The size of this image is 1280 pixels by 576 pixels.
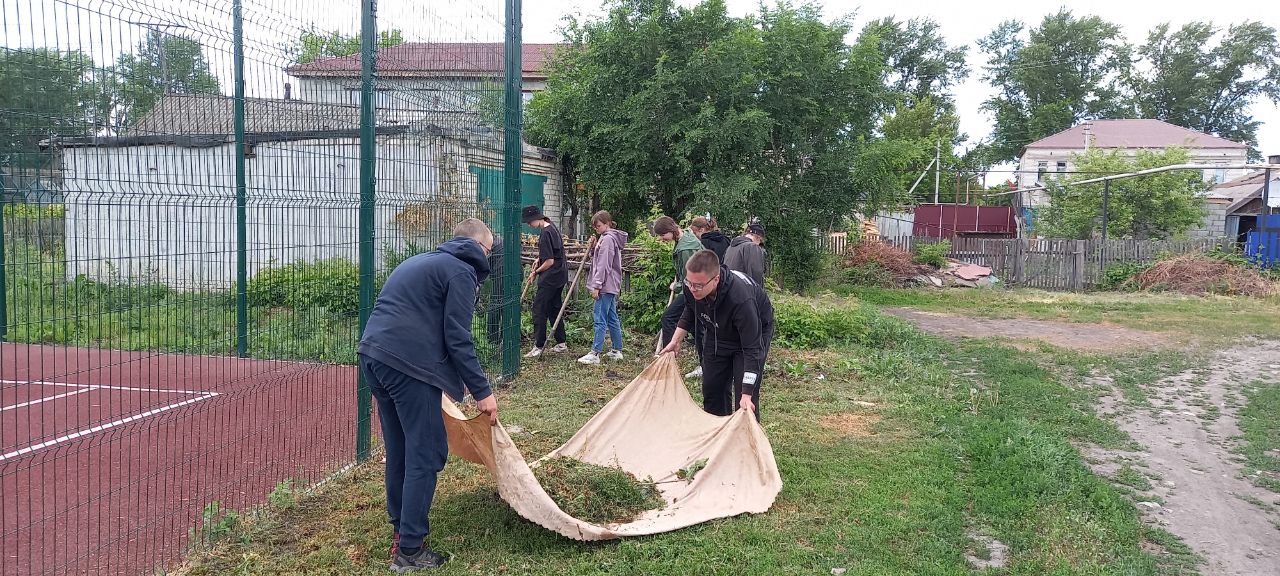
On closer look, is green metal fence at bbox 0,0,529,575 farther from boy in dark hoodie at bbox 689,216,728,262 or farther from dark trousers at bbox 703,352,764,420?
boy in dark hoodie at bbox 689,216,728,262

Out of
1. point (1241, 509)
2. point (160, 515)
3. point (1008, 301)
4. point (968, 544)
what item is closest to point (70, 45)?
point (160, 515)

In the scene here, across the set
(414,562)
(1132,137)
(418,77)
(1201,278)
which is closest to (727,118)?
(418,77)

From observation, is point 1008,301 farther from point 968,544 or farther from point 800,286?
point 968,544

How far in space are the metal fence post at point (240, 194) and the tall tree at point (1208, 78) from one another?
2789 inches

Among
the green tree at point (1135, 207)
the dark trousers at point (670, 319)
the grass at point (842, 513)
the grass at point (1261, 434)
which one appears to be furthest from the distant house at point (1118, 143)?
the grass at point (842, 513)

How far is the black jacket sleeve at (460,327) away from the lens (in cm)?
419

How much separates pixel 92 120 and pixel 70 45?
1.37ft

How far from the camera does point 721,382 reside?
6184mm

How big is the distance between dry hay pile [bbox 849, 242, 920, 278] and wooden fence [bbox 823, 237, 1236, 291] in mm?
542

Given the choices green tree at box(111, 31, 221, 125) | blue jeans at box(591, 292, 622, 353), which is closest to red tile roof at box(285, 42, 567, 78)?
green tree at box(111, 31, 221, 125)

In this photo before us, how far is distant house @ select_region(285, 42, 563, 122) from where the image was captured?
5656 mm

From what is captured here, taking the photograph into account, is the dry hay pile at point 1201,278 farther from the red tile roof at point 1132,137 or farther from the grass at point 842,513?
the red tile roof at point 1132,137

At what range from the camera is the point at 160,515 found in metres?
4.86

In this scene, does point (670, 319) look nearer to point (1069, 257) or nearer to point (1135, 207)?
point (1069, 257)
